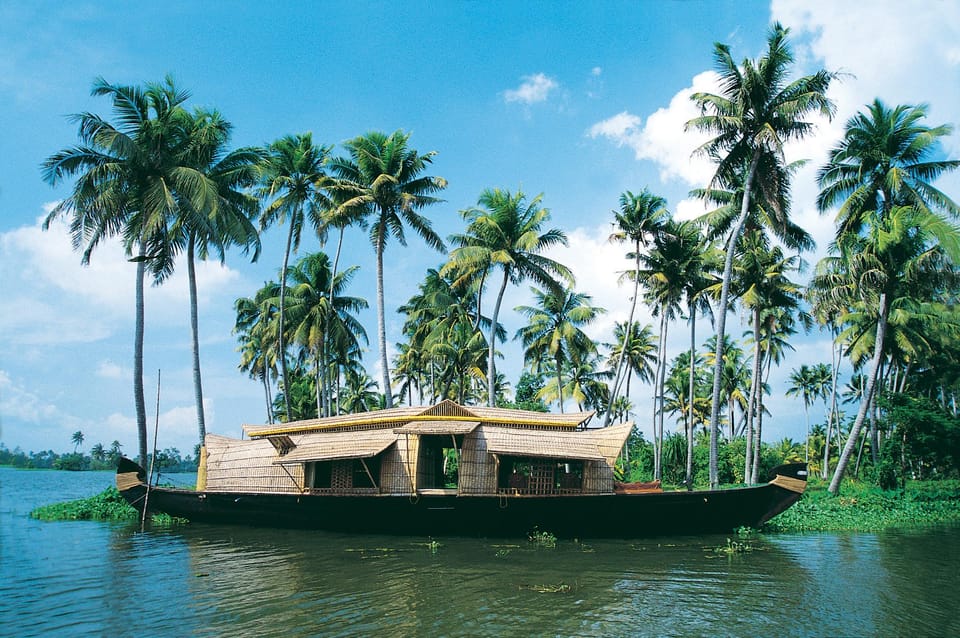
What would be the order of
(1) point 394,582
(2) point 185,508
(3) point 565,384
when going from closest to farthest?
(1) point 394,582 < (2) point 185,508 < (3) point 565,384

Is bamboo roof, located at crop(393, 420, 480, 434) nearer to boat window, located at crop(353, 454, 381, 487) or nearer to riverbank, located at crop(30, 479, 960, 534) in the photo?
boat window, located at crop(353, 454, 381, 487)

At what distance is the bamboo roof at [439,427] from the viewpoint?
12.1 meters

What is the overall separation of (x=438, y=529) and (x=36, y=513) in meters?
11.9

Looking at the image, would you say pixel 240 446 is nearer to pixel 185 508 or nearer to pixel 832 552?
pixel 185 508

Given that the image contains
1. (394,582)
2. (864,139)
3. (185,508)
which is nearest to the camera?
(394,582)

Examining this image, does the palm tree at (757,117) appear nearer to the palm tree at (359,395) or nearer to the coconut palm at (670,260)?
the coconut palm at (670,260)

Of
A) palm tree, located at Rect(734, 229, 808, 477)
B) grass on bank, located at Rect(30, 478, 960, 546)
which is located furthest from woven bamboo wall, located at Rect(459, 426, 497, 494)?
palm tree, located at Rect(734, 229, 808, 477)

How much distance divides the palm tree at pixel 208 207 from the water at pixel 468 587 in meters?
8.19

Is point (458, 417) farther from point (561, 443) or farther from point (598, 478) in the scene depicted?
point (598, 478)

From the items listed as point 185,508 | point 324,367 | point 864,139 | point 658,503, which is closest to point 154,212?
point 185,508

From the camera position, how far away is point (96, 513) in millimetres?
16062

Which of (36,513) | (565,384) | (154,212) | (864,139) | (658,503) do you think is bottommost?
(36,513)

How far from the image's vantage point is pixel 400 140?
2044 cm

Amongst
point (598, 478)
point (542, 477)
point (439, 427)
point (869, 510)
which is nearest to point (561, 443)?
point (542, 477)
